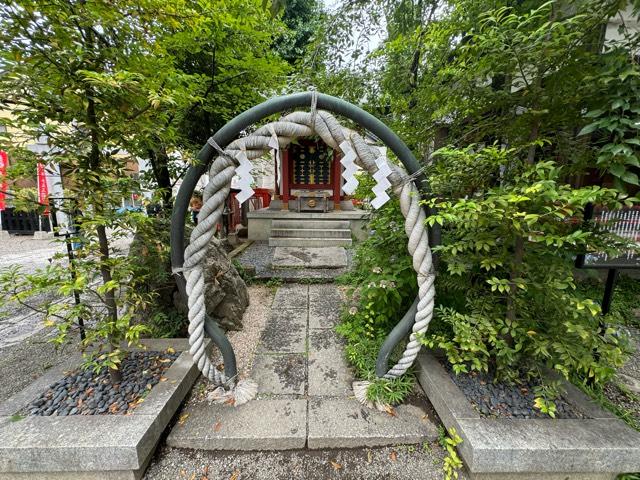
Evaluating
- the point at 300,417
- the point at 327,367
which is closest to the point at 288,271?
the point at 327,367

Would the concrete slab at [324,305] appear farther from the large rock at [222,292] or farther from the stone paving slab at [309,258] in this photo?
the large rock at [222,292]

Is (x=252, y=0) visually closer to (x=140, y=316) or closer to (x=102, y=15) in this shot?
(x=102, y=15)

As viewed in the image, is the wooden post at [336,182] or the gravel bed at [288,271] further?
the wooden post at [336,182]

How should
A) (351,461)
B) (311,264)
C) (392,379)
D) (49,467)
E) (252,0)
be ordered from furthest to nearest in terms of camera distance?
(311,264) < (252,0) < (392,379) < (351,461) < (49,467)

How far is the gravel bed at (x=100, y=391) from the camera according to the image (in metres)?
1.74

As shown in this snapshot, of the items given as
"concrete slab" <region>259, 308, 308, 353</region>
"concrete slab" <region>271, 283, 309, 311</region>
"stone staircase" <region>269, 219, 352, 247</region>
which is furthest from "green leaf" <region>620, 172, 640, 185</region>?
"stone staircase" <region>269, 219, 352, 247</region>

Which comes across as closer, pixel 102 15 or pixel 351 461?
pixel 102 15

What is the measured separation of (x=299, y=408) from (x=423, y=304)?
1.20m

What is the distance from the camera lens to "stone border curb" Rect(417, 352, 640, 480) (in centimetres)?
150

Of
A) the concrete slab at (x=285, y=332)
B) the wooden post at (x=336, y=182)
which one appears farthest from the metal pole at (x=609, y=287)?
the wooden post at (x=336, y=182)

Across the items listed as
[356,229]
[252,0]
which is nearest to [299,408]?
[252,0]

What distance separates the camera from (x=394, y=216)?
275 centimetres

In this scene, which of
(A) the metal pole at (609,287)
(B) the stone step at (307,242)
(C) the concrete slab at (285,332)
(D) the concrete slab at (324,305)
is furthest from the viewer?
(B) the stone step at (307,242)

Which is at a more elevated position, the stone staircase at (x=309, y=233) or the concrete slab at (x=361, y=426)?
the stone staircase at (x=309, y=233)
